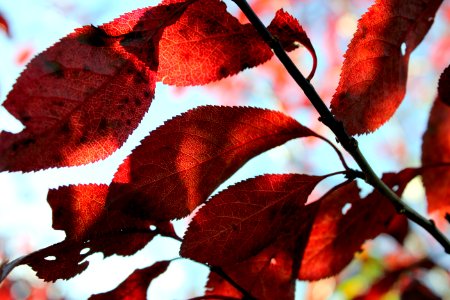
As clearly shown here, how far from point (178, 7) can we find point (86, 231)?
338 mm

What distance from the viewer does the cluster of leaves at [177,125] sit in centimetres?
68

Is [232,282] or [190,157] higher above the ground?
[190,157]

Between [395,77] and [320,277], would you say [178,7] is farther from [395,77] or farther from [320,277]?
[320,277]

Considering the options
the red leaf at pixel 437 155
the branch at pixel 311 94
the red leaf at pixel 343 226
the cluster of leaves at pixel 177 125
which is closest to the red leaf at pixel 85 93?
the cluster of leaves at pixel 177 125

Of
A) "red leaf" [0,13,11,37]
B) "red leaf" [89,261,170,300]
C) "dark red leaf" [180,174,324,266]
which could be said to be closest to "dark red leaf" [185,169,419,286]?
"dark red leaf" [180,174,324,266]

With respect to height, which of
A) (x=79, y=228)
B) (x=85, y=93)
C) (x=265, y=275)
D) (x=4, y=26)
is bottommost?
(x=265, y=275)

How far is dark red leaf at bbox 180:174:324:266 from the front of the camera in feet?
2.49

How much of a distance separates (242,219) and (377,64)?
1.01ft

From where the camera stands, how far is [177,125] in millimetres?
757

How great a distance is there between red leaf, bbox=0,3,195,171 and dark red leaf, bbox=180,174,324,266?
0.57 feet

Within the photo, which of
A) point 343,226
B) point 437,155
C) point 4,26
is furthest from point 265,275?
point 4,26

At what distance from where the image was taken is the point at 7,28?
1179 millimetres

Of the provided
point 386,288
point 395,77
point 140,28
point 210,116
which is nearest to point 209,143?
point 210,116

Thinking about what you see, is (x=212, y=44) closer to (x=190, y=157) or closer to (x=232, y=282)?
(x=190, y=157)
